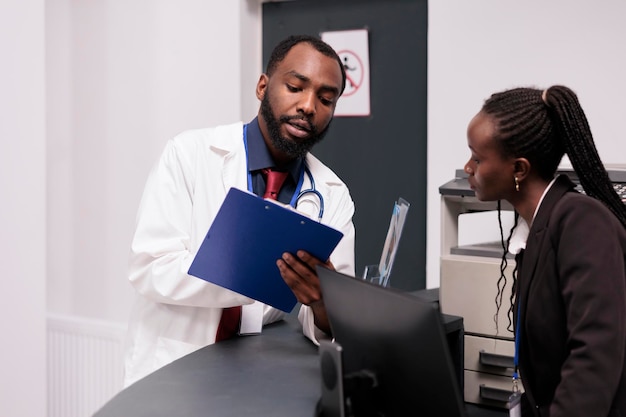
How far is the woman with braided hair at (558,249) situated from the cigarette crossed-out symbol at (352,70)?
1.47 m

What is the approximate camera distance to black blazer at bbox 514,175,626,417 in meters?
0.96

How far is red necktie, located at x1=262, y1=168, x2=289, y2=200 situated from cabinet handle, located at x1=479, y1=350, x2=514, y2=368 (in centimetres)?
60

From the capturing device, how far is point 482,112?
1178mm

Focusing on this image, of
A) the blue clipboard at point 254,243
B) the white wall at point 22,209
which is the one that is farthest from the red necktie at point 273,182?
the white wall at point 22,209

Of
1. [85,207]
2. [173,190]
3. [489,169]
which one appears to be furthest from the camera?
[85,207]

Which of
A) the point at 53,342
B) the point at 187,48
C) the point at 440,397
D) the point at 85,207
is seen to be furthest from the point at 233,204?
the point at 53,342

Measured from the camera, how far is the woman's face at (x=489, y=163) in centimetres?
115

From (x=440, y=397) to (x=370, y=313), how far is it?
149mm

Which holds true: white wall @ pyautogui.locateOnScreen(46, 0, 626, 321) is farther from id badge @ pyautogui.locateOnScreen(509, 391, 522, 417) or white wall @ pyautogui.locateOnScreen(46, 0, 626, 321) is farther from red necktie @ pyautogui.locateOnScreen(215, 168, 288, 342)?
id badge @ pyautogui.locateOnScreen(509, 391, 522, 417)

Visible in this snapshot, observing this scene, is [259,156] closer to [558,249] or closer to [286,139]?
[286,139]

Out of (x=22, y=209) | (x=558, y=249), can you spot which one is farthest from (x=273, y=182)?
(x=22, y=209)

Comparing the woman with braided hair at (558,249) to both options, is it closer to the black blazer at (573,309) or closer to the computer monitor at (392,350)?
the black blazer at (573,309)

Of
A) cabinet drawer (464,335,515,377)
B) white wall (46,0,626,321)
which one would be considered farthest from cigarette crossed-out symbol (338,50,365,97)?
cabinet drawer (464,335,515,377)

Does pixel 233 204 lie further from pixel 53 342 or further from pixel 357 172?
pixel 53 342
